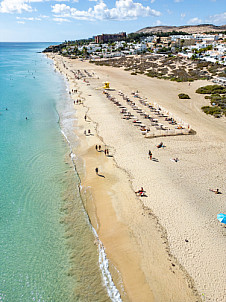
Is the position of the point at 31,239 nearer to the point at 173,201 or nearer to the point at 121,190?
the point at 121,190

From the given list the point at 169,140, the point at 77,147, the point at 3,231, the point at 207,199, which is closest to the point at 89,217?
the point at 3,231

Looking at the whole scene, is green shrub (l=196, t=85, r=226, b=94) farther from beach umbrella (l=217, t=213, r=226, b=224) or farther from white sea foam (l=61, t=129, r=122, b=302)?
white sea foam (l=61, t=129, r=122, b=302)

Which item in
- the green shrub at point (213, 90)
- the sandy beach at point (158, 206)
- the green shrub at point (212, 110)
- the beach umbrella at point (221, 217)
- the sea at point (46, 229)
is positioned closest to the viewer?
the sandy beach at point (158, 206)

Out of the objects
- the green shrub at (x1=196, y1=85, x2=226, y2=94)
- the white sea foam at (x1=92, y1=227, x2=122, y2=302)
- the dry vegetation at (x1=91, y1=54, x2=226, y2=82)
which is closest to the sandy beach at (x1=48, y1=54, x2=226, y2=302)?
the white sea foam at (x1=92, y1=227, x2=122, y2=302)

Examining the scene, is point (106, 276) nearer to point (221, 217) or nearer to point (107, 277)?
point (107, 277)

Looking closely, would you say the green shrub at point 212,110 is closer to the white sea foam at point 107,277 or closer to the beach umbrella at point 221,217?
the beach umbrella at point 221,217

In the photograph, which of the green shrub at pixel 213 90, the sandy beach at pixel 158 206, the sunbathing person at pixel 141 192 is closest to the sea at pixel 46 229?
the sandy beach at pixel 158 206
